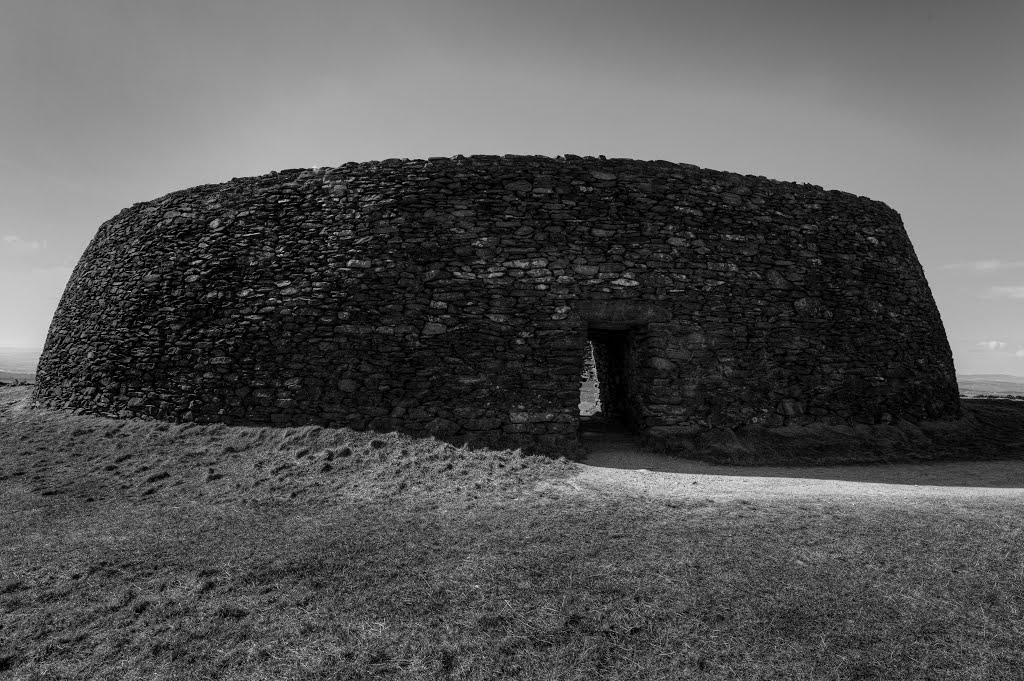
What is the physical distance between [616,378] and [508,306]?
159 inches

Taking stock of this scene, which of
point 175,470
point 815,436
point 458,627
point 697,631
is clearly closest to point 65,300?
point 175,470

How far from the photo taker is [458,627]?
441 cm

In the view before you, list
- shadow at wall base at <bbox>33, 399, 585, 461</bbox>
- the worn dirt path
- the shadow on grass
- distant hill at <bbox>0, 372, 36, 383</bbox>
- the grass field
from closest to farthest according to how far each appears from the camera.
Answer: the grass field, the worn dirt path, the shadow on grass, shadow at wall base at <bbox>33, 399, 585, 461</bbox>, distant hill at <bbox>0, 372, 36, 383</bbox>

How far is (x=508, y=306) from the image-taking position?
33.4ft

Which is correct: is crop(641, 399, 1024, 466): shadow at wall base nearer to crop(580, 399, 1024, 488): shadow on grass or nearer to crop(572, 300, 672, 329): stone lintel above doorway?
crop(580, 399, 1024, 488): shadow on grass

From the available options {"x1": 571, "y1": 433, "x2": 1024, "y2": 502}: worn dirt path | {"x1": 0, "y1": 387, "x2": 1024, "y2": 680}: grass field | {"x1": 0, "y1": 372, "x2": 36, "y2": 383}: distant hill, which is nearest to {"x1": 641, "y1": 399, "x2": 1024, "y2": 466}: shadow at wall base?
{"x1": 571, "y1": 433, "x2": 1024, "y2": 502}: worn dirt path

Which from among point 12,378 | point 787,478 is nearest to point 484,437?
point 787,478

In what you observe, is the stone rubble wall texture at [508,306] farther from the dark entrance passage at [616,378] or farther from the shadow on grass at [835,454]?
the shadow on grass at [835,454]

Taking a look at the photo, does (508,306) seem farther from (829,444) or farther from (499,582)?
(829,444)

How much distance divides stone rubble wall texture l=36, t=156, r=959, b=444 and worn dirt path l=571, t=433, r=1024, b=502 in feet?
3.22

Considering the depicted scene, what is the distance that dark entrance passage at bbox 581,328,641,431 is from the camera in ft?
36.0

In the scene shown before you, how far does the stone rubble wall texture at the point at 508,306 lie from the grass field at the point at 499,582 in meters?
2.58

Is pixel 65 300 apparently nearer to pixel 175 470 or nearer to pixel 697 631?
pixel 175 470

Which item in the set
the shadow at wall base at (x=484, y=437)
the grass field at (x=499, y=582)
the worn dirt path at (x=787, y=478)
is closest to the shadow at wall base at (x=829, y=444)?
the worn dirt path at (x=787, y=478)
